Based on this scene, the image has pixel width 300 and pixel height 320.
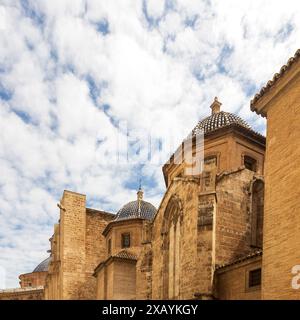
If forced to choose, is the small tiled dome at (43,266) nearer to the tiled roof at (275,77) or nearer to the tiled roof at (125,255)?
the tiled roof at (125,255)

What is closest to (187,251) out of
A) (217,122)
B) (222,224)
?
(222,224)

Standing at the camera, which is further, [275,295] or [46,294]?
[46,294]

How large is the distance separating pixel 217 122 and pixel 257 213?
5643mm

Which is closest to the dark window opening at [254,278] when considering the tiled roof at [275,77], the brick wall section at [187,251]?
the brick wall section at [187,251]

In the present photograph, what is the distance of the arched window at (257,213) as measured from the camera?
14.4 meters

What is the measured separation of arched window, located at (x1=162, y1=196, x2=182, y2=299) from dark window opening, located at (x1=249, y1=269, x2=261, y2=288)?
13.5 feet

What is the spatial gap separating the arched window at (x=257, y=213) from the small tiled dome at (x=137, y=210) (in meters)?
12.2

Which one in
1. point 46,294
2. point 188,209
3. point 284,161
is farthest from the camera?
point 46,294

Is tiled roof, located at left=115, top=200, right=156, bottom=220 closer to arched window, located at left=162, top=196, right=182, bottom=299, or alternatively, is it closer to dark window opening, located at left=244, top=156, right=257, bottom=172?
arched window, located at left=162, top=196, right=182, bottom=299

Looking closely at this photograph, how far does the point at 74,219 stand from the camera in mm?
28125

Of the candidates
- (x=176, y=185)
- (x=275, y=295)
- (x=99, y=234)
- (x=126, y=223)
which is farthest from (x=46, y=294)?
(x=275, y=295)

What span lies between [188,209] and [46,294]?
2318 cm
